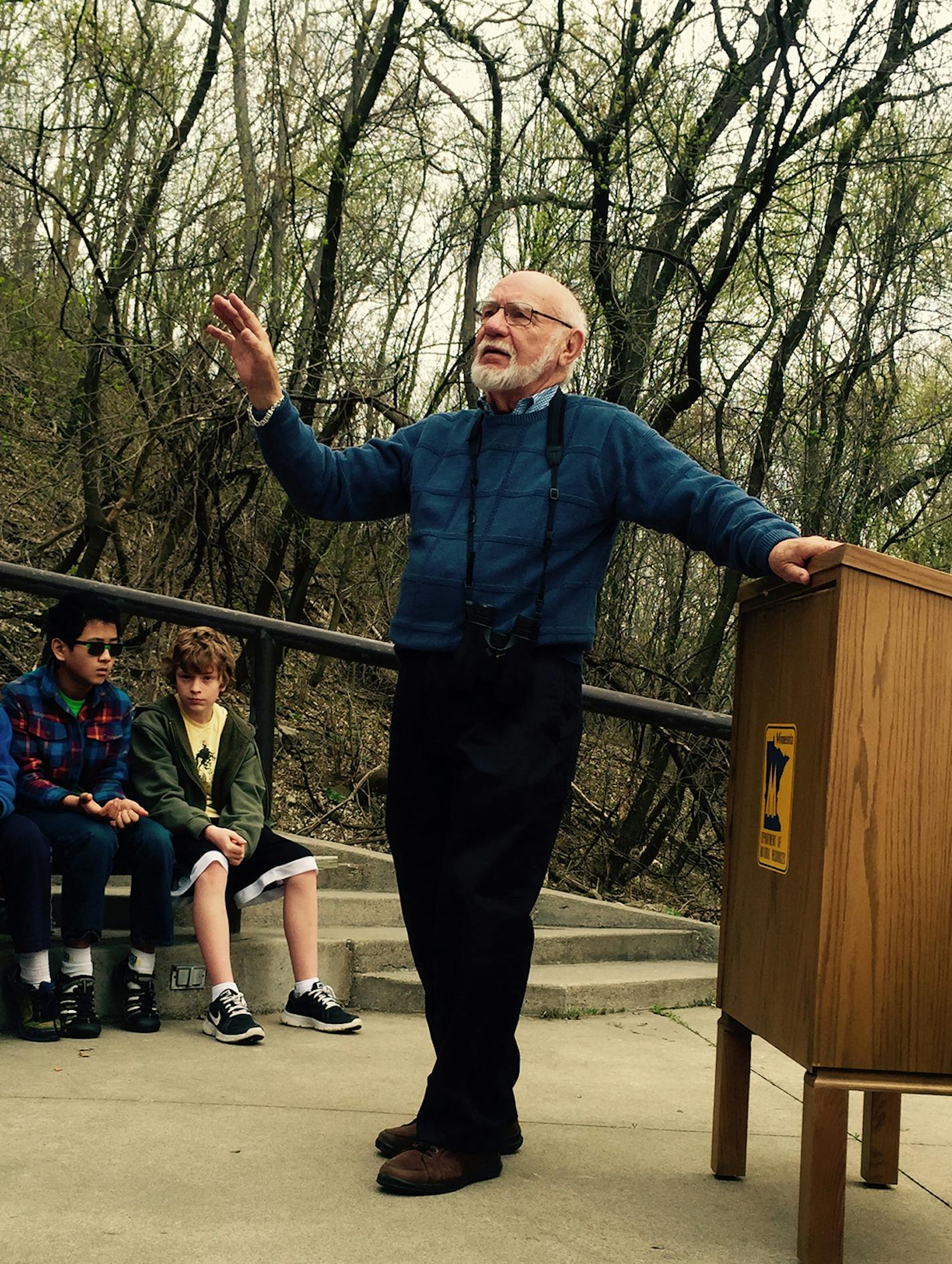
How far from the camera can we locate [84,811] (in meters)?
4.07

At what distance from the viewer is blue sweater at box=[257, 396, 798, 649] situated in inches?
115

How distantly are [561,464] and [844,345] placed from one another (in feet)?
18.0

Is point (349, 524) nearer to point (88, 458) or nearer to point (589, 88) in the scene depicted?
point (88, 458)

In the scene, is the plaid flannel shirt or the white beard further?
the plaid flannel shirt

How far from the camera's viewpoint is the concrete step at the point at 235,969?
161 inches

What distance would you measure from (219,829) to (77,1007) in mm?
653

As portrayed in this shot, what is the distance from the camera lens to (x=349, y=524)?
24.8 ft

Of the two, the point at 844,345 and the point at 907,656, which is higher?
the point at 844,345

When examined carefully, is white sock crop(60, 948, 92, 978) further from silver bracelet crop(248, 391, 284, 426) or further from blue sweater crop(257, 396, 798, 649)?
silver bracelet crop(248, 391, 284, 426)

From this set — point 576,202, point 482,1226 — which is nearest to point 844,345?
point 576,202


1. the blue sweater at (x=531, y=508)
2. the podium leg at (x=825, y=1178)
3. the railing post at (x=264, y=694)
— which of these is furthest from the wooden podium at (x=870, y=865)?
the railing post at (x=264, y=694)

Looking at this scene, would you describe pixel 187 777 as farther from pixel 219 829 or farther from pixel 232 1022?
pixel 232 1022

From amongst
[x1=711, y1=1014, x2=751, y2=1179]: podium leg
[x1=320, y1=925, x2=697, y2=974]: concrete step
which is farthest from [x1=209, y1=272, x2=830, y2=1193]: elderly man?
[x1=320, y1=925, x2=697, y2=974]: concrete step

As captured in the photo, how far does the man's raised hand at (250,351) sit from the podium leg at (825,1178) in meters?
1.81
